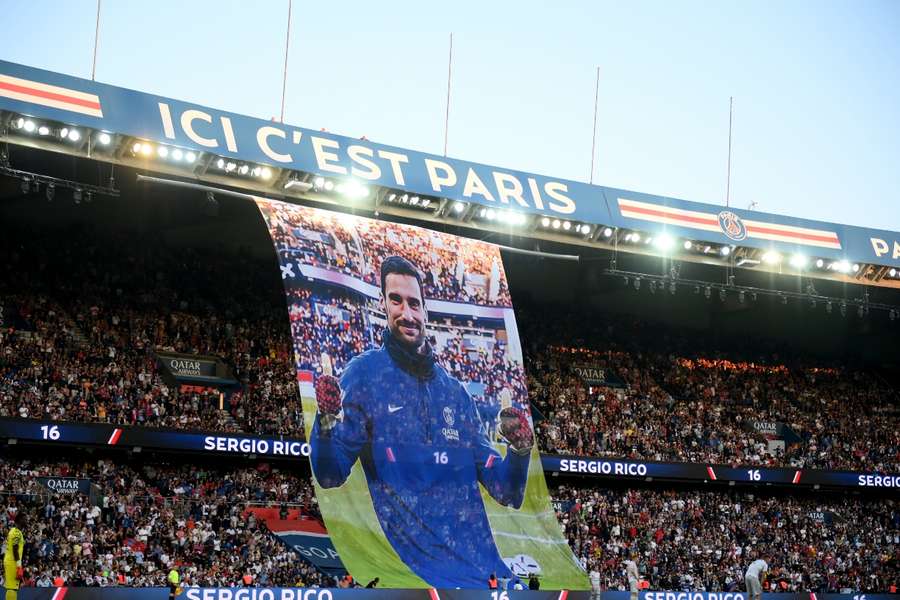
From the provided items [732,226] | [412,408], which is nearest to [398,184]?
[412,408]

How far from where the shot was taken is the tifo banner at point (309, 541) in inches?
1463

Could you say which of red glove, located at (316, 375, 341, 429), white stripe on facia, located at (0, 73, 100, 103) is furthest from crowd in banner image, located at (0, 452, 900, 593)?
white stripe on facia, located at (0, 73, 100, 103)

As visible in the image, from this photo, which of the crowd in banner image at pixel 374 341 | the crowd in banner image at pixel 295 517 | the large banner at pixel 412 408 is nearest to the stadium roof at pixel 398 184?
the large banner at pixel 412 408

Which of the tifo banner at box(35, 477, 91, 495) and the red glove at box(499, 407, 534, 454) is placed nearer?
the red glove at box(499, 407, 534, 454)

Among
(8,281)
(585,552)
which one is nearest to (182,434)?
(8,281)

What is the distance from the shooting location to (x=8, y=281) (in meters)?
40.1

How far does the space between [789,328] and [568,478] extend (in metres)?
16.4

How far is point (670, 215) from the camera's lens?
42.7 m

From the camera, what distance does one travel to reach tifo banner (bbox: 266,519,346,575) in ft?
122

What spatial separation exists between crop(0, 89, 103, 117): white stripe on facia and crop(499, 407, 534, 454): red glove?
43.5 feet

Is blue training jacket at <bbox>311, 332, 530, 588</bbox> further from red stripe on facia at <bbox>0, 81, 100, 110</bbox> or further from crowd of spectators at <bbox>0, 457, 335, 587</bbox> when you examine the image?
red stripe on facia at <bbox>0, 81, 100, 110</bbox>

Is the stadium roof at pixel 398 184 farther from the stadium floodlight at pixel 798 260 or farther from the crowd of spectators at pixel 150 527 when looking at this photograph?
the crowd of spectators at pixel 150 527

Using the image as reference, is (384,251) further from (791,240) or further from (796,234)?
(796,234)

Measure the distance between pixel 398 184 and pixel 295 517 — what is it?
413 inches
